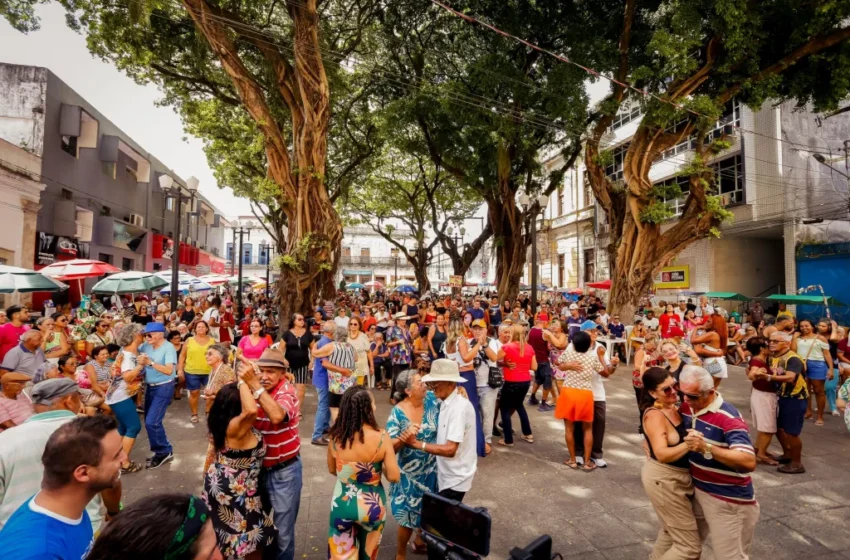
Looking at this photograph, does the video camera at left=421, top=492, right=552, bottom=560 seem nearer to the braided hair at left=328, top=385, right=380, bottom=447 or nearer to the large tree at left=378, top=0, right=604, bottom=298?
the braided hair at left=328, top=385, right=380, bottom=447

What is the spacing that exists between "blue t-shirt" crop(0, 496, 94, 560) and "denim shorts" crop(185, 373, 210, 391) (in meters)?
5.66

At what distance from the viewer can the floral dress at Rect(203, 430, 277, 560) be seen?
285 cm

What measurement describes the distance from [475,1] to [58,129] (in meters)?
15.9

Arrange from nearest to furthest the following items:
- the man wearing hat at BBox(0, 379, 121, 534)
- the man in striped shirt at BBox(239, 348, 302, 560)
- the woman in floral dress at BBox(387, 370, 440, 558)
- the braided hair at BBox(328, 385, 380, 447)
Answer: the man wearing hat at BBox(0, 379, 121, 534) < the braided hair at BBox(328, 385, 380, 447) < the man in striped shirt at BBox(239, 348, 302, 560) < the woman in floral dress at BBox(387, 370, 440, 558)

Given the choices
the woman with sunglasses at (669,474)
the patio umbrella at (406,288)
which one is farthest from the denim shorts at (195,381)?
the patio umbrella at (406,288)

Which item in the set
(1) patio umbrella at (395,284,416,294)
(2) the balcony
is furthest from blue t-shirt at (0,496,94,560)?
(2) the balcony

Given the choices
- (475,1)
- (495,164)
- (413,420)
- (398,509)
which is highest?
(475,1)

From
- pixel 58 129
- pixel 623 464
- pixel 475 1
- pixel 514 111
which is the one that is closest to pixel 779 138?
pixel 514 111

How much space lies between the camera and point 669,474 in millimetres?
2961

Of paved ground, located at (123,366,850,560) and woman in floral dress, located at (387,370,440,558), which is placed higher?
woman in floral dress, located at (387,370,440,558)

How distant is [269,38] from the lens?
39.4 feet

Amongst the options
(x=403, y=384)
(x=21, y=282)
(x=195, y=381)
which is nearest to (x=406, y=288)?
(x=21, y=282)

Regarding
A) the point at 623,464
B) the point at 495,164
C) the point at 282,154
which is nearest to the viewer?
the point at 623,464

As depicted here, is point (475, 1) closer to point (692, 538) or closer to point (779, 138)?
point (779, 138)
